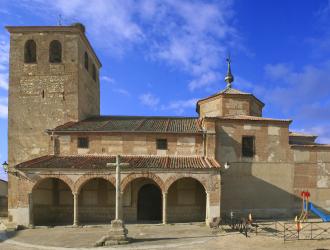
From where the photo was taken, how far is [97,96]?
34.8 m

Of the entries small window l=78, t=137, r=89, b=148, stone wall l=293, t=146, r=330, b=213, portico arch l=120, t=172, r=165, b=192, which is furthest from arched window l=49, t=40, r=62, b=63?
stone wall l=293, t=146, r=330, b=213

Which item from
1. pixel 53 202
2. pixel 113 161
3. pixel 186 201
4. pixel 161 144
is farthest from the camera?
pixel 161 144

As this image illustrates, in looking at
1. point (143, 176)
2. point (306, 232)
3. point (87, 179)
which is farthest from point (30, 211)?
point (306, 232)

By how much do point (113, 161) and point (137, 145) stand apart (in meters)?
2.23

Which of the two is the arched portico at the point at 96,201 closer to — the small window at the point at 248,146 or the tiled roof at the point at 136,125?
the tiled roof at the point at 136,125

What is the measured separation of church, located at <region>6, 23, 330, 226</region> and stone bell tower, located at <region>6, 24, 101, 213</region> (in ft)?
0.25

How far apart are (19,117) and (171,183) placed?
13.2 metres

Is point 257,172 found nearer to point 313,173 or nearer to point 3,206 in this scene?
point 313,173

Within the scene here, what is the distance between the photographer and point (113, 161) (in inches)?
956

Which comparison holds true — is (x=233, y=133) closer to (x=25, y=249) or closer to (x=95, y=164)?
(x=95, y=164)

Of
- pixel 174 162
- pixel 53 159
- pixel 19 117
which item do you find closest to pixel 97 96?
pixel 19 117

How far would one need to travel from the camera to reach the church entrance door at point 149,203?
2514 cm

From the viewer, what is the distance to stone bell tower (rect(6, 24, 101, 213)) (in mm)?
27734

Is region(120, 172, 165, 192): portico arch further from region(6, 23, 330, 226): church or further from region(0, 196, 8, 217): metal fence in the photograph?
region(0, 196, 8, 217): metal fence
